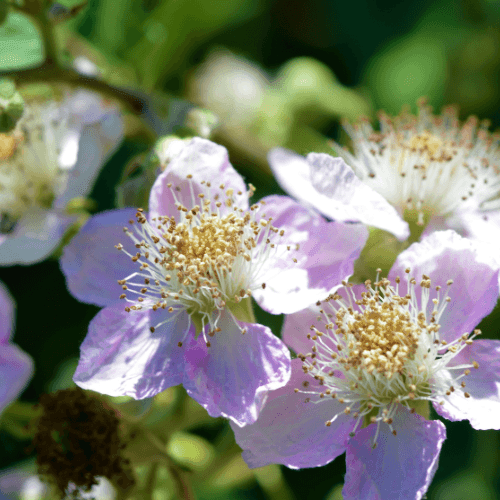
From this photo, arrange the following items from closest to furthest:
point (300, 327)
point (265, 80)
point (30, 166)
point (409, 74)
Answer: point (300, 327) < point (30, 166) < point (409, 74) < point (265, 80)

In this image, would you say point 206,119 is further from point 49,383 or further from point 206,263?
point 49,383

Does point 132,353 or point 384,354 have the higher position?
point 384,354

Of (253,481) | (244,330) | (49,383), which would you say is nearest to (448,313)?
(244,330)

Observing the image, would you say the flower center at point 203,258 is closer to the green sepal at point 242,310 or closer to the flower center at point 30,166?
the green sepal at point 242,310

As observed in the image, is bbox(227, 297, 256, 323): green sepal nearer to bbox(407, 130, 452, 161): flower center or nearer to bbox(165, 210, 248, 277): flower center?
bbox(165, 210, 248, 277): flower center

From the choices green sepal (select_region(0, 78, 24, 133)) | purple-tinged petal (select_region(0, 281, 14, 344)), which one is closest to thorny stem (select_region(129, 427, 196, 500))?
purple-tinged petal (select_region(0, 281, 14, 344))

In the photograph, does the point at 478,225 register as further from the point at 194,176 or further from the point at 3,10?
the point at 3,10

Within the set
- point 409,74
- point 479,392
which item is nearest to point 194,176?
point 479,392
